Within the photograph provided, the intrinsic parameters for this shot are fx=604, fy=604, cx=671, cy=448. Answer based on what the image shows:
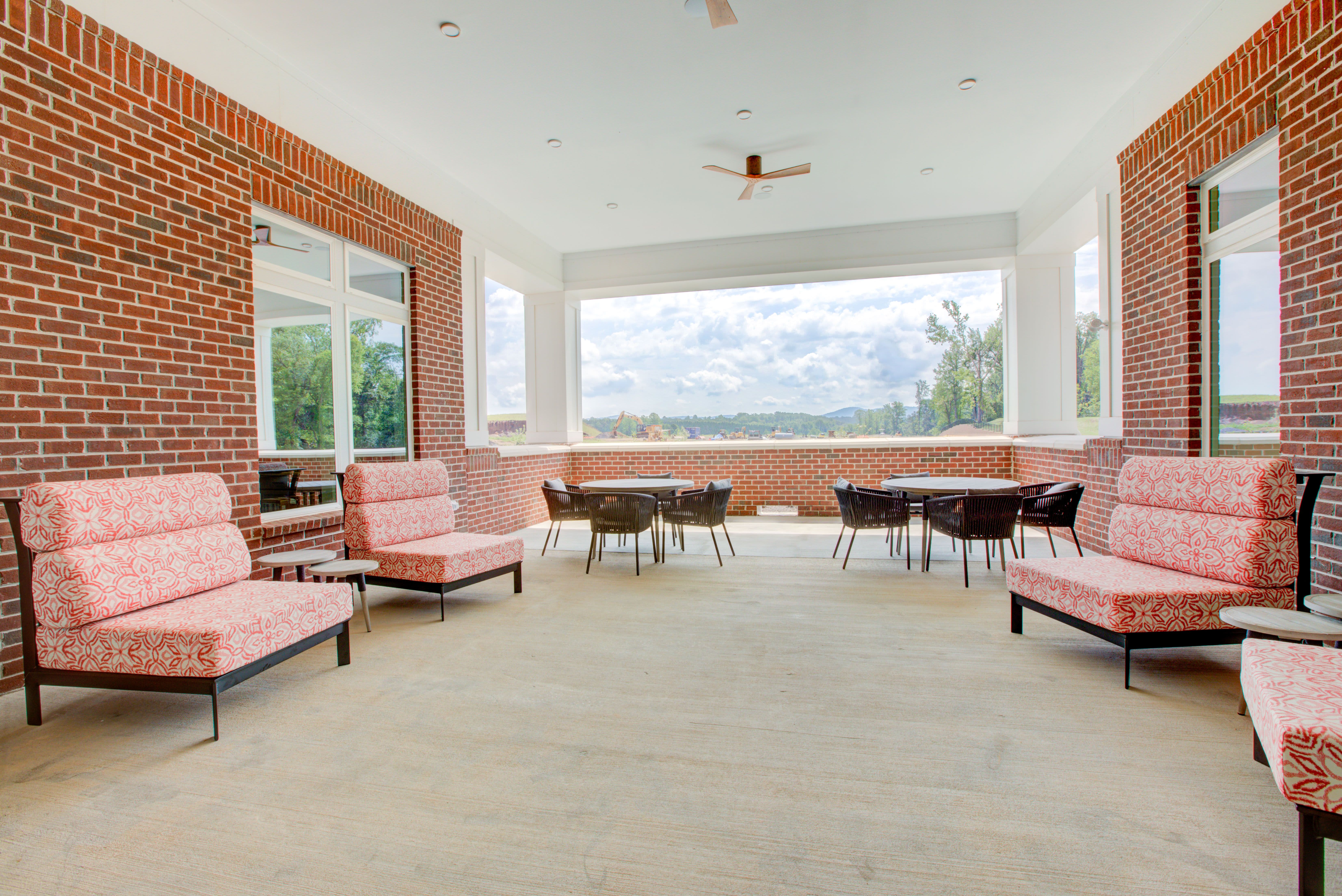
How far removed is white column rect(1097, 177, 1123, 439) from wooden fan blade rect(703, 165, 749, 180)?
3251 millimetres

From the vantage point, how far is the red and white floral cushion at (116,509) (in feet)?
8.29

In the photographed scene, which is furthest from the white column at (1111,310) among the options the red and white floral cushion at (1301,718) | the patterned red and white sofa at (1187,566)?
the red and white floral cushion at (1301,718)

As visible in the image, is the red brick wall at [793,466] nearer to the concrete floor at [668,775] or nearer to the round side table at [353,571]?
the round side table at [353,571]

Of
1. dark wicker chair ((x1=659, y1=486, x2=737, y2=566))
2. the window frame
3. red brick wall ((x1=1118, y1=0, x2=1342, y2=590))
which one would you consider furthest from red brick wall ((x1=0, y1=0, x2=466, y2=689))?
the window frame

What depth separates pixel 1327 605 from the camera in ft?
7.92

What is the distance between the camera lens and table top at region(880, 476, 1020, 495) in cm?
519

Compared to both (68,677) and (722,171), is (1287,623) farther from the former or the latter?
(722,171)

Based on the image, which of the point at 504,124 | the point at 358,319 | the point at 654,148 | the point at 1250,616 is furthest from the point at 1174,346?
the point at 358,319

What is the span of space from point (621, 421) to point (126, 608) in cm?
765

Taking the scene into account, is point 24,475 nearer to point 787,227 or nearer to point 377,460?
point 377,460

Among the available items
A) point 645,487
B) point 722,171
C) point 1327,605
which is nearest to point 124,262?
point 645,487

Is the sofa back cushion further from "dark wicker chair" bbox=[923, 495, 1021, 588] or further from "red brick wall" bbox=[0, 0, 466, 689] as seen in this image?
"dark wicker chair" bbox=[923, 495, 1021, 588]

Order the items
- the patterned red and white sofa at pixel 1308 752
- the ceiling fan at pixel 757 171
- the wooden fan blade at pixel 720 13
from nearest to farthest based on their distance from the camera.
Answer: the patterned red and white sofa at pixel 1308 752, the wooden fan blade at pixel 720 13, the ceiling fan at pixel 757 171

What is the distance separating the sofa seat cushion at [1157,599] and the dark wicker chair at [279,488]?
16.5ft
